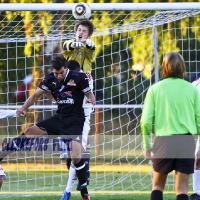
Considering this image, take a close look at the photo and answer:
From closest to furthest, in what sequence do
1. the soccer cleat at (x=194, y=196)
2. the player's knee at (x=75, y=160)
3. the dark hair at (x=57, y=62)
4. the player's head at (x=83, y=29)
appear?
the dark hair at (x=57, y=62) → the player's knee at (x=75, y=160) → the soccer cleat at (x=194, y=196) → the player's head at (x=83, y=29)

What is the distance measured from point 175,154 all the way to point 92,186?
4.85 metres

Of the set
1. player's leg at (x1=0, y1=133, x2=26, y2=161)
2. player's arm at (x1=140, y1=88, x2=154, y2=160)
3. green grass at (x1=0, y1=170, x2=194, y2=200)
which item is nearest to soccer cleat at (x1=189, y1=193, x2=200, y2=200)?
green grass at (x1=0, y1=170, x2=194, y2=200)

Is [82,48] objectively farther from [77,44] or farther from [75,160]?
[75,160]

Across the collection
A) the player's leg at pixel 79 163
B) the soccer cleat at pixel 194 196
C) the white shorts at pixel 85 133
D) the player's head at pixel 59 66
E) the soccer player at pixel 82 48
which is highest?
the soccer player at pixel 82 48

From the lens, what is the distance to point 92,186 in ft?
35.8

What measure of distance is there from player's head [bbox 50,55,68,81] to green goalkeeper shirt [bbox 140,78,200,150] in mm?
1796

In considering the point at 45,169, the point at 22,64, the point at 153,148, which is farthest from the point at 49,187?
the point at 22,64

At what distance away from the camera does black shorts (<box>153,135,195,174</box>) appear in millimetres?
6168

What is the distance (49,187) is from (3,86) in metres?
5.48

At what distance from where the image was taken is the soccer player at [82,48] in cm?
845

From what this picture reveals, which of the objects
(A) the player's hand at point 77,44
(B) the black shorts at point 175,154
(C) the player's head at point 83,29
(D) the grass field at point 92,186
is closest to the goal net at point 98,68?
(D) the grass field at point 92,186

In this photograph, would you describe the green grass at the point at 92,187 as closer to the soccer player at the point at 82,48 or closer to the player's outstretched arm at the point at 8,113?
the player's outstretched arm at the point at 8,113

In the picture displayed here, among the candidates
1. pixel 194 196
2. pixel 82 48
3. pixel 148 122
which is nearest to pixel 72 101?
pixel 82 48

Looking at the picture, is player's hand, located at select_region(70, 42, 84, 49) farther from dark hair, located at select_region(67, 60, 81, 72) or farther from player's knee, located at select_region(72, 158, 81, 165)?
player's knee, located at select_region(72, 158, 81, 165)
